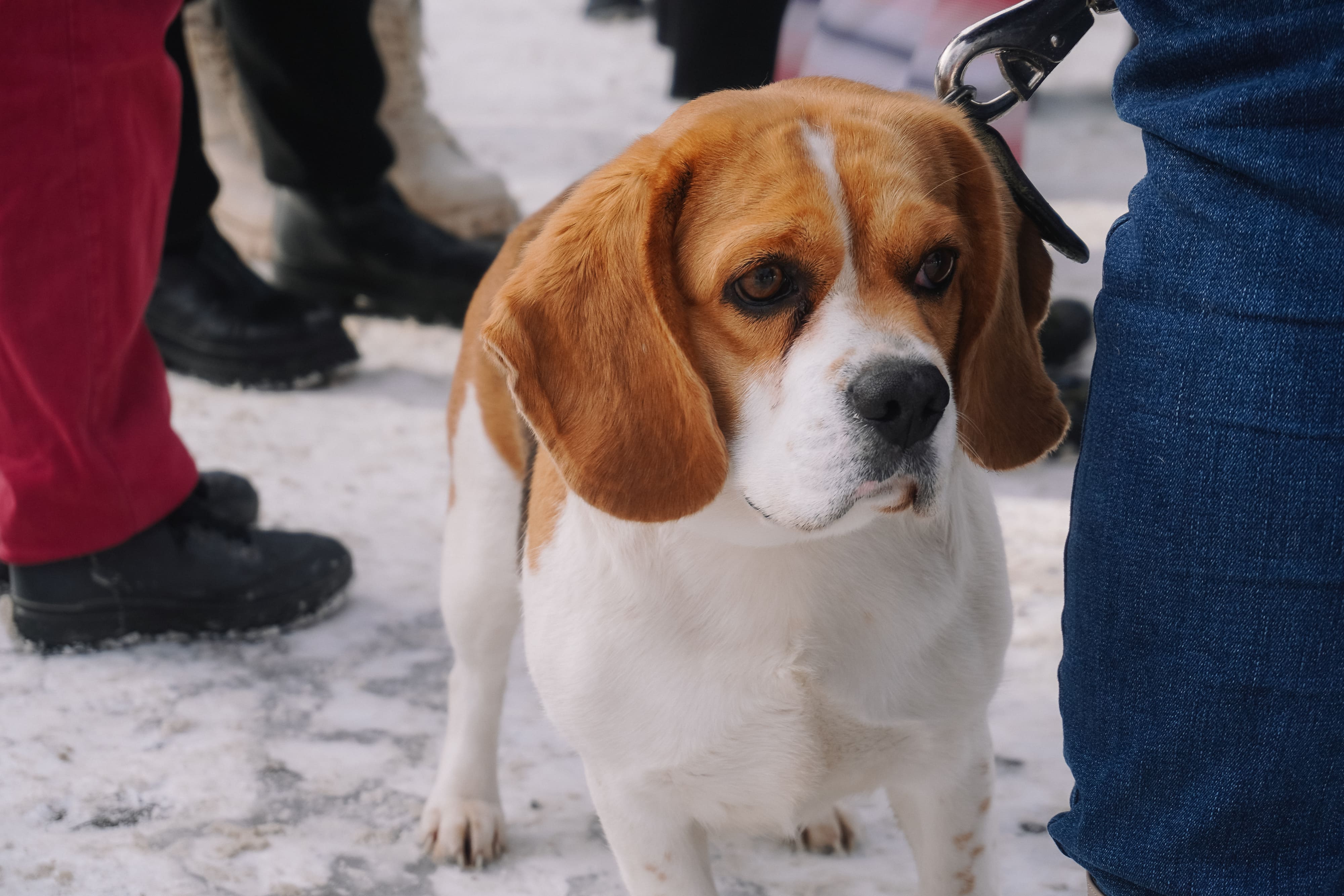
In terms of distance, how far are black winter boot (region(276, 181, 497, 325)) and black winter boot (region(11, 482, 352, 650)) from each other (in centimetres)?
159

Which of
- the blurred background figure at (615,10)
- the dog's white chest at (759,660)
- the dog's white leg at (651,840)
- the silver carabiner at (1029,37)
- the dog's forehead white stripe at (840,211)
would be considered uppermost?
the silver carabiner at (1029,37)

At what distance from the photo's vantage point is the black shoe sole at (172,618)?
269cm

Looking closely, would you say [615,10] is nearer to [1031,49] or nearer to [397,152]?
[397,152]

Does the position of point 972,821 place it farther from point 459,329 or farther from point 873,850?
point 459,329

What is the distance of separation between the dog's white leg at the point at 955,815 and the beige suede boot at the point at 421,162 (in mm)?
3831

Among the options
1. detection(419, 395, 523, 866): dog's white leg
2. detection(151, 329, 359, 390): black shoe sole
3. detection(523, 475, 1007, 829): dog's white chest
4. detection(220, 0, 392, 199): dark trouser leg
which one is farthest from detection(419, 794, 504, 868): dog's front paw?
detection(220, 0, 392, 199): dark trouser leg

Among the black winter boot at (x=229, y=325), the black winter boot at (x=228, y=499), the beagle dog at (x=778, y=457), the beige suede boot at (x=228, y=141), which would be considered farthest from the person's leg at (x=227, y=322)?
the beagle dog at (x=778, y=457)

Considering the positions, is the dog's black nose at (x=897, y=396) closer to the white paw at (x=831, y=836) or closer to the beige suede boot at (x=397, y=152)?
the white paw at (x=831, y=836)

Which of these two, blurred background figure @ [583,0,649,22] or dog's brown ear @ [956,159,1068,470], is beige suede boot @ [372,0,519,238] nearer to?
dog's brown ear @ [956,159,1068,470]

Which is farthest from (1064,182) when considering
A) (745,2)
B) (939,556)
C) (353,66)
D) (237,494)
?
(939,556)

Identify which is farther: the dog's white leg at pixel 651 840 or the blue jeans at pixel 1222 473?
the dog's white leg at pixel 651 840

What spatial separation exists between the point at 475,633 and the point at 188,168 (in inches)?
82.8

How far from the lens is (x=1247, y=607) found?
1318 mm

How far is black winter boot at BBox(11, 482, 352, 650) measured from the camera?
2676 millimetres
